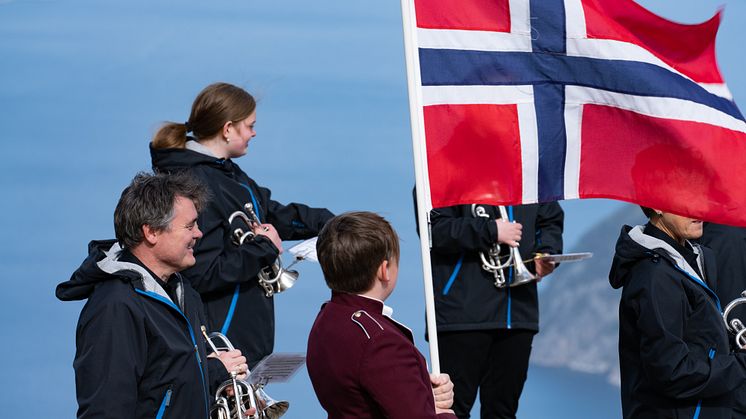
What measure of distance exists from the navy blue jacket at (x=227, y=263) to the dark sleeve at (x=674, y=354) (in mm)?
1266

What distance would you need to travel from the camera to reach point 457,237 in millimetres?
4555

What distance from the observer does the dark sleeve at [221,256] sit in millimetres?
4055

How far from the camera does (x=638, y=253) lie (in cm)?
359

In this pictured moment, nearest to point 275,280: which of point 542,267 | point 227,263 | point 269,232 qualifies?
point 269,232

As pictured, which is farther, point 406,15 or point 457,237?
point 457,237

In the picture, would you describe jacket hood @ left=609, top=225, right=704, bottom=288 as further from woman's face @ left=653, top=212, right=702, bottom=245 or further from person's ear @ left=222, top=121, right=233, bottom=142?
person's ear @ left=222, top=121, right=233, bottom=142

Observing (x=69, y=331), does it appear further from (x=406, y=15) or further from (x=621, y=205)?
(x=406, y=15)

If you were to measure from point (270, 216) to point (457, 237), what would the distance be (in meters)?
0.65

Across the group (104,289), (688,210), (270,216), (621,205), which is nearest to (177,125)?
Result: (270,216)

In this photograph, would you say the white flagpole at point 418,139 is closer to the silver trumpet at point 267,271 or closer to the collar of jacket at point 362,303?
the collar of jacket at point 362,303

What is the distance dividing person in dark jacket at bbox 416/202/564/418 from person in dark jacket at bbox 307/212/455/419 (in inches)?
74.5

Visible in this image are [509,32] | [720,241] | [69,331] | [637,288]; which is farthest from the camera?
[69,331]

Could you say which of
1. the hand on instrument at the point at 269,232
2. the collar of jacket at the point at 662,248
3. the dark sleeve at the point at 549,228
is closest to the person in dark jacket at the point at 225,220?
the hand on instrument at the point at 269,232

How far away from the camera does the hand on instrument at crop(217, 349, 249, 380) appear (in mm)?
3391
